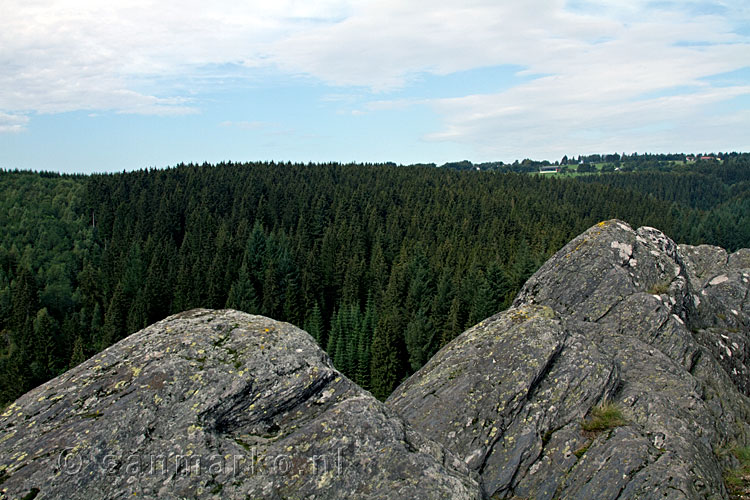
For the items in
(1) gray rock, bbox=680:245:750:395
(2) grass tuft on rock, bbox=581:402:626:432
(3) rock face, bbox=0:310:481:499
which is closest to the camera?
(3) rock face, bbox=0:310:481:499

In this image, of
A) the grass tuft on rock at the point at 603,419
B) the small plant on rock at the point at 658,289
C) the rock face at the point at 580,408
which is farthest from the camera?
the small plant on rock at the point at 658,289

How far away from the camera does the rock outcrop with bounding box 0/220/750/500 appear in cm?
815

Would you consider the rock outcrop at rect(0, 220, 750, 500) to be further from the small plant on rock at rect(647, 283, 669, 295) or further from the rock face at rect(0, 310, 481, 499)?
the small plant on rock at rect(647, 283, 669, 295)

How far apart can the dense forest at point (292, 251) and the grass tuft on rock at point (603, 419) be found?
150ft

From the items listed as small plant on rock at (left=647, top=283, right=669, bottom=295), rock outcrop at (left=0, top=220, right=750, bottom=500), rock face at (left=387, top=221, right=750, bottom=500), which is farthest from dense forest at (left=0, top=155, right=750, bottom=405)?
rock outcrop at (left=0, top=220, right=750, bottom=500)

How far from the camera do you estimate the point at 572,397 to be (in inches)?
614

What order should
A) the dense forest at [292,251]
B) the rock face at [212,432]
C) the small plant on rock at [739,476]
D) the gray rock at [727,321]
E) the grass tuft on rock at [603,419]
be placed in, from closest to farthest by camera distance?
the rock face at [212,432]
the small plant on rock at [739,476]
the grass tuft on rock at [603,419]
the gray rock at [727,321]
the dense forest at [292,251]

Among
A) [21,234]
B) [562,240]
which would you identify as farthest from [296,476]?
[21,234]

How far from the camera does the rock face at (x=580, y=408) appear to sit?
13.4 m

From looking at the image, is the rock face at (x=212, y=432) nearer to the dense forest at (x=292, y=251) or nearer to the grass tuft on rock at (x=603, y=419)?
the grass tuft on rock at (x=603, y=419)

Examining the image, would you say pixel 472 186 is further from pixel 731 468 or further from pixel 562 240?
pixel 731 468

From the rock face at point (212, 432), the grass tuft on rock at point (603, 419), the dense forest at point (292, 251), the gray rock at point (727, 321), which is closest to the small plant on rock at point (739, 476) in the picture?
the grass tuft on rock at point (603, 419)

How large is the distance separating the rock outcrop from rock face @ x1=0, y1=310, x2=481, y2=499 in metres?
0.02

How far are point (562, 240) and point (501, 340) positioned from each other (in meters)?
94.5
